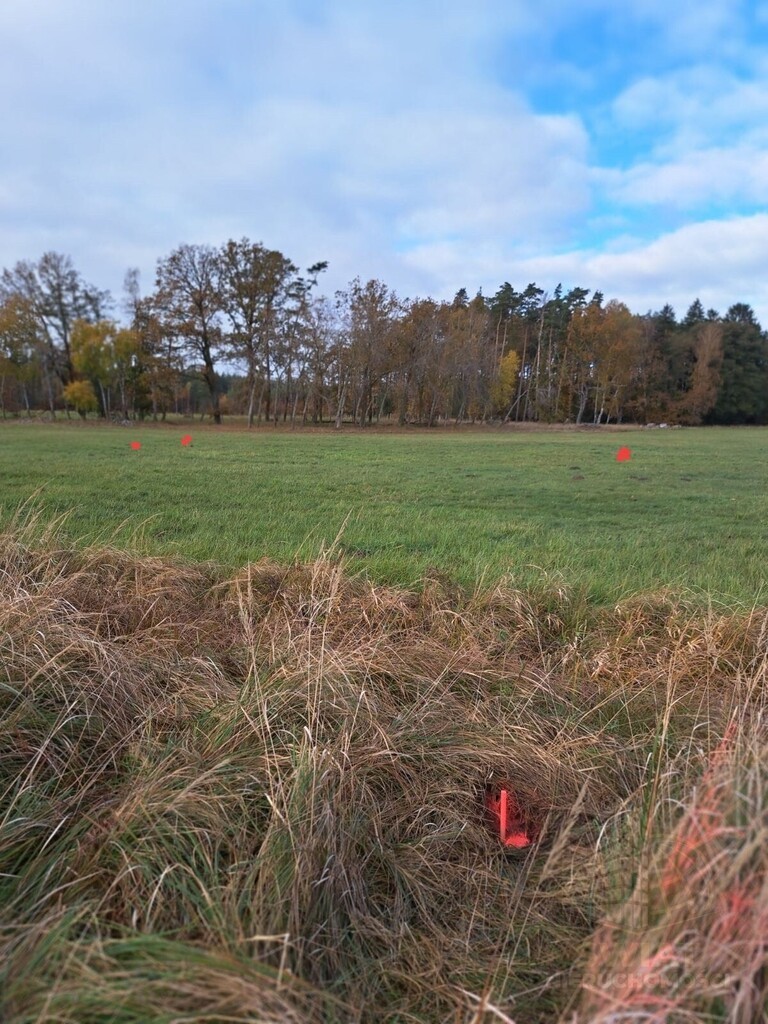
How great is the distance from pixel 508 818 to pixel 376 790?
2.01 feet

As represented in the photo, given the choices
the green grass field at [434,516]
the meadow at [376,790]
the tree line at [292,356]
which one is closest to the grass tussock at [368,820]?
the meadow at [376,790]

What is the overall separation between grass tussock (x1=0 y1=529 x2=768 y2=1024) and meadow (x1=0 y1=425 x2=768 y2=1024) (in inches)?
0.5

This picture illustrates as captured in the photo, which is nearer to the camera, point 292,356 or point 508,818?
point 508,818

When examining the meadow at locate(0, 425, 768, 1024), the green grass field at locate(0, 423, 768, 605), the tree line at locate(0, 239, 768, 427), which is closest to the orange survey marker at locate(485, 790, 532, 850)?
the meadow at locate(0, 425, 768, 1024)

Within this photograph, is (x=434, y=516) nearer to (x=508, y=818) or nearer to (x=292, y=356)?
(x=508, y=818)

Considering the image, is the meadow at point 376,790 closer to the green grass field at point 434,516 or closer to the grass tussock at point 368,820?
the grass tussock at point 368,820

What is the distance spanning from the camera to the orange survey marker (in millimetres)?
2461

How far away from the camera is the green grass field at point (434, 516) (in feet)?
18.6

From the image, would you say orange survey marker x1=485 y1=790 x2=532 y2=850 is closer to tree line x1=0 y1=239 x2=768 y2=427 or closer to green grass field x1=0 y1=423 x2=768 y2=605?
green grass field x1=0 y1=423 x2=768 y2=605

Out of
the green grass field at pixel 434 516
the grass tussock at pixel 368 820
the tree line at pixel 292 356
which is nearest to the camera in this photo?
the grass tussock at pixel 368 820

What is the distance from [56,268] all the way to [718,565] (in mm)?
53687

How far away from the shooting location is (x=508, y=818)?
8.52 ft

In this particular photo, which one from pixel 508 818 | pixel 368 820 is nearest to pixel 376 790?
pixel 368 820

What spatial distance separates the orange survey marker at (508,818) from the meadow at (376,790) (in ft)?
0.10
